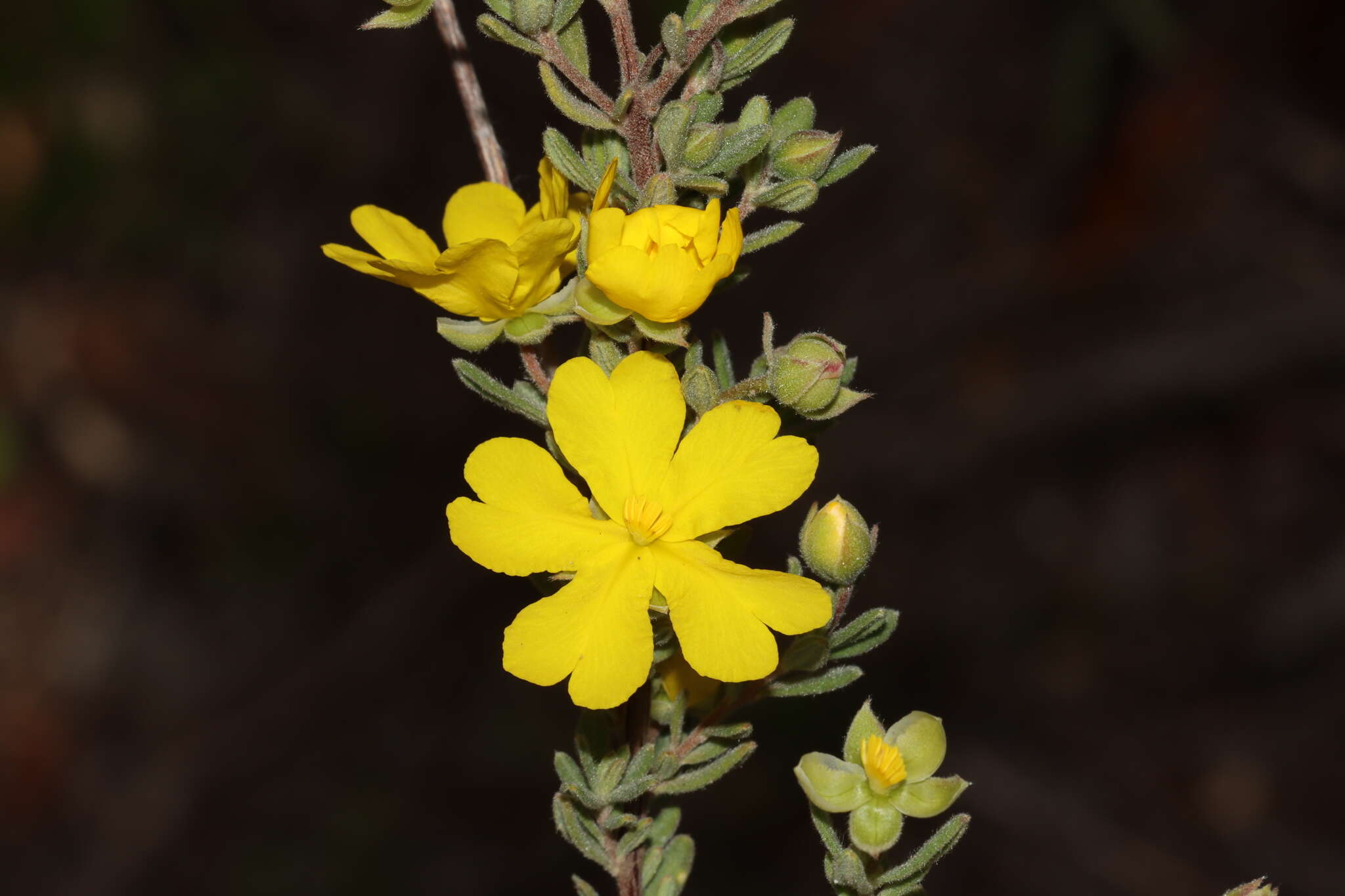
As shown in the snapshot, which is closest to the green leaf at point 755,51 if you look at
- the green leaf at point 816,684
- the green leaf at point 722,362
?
the green leaf at point 722,362

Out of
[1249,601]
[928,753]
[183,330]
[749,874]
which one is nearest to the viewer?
[928,753]

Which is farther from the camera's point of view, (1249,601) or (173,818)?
(1249,601)

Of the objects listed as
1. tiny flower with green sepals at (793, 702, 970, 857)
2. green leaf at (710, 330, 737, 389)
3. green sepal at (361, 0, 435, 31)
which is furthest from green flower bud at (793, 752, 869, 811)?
green sepal at (361, 0, 435, 31)

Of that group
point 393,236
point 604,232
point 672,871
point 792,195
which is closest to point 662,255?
point 604,232

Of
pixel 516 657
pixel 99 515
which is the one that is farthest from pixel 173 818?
pixel 516 657

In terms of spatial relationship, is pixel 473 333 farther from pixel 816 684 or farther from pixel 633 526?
pixel 816 684

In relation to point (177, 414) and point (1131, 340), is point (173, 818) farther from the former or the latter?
point (1131, 340)
